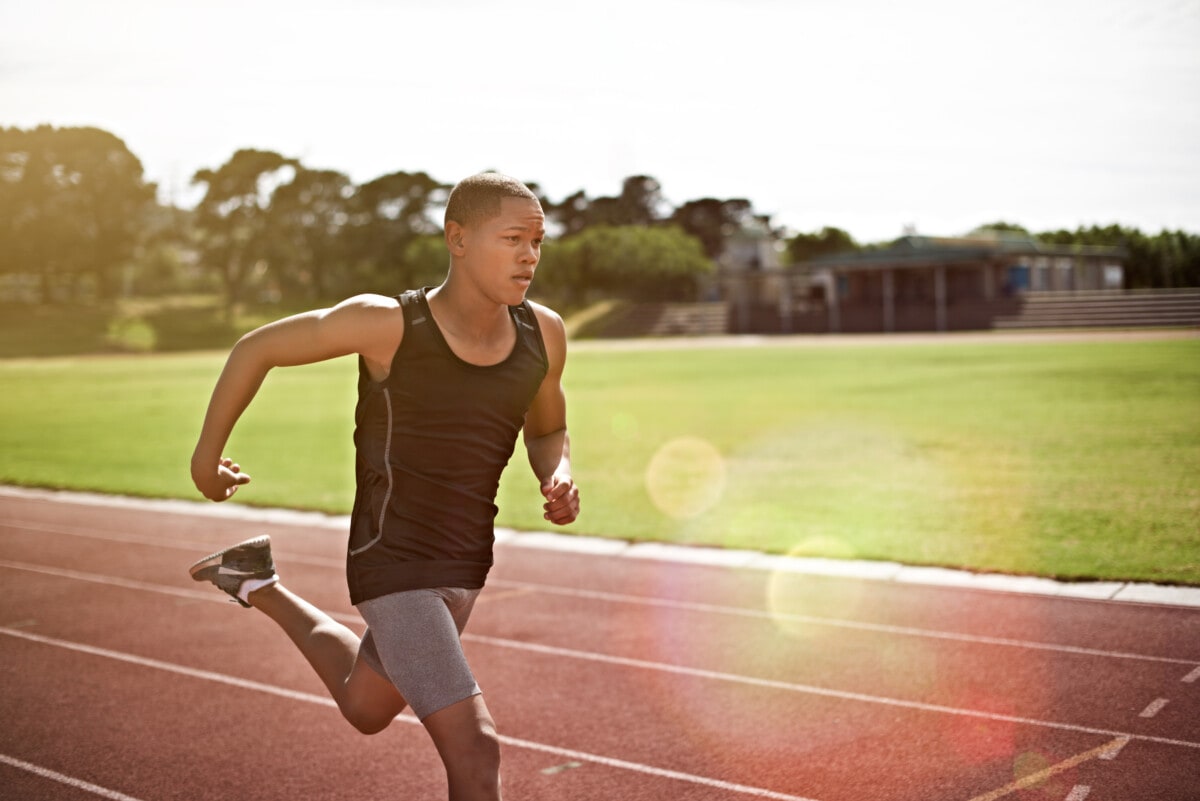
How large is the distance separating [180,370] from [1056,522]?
43420 millimetres

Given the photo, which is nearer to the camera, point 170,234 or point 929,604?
point 929,604

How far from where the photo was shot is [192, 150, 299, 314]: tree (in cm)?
9194

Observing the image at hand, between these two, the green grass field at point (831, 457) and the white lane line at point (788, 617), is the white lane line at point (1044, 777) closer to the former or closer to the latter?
the white lane line at point (788, 617)

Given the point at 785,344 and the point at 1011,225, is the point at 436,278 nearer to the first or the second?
the point at 785,344

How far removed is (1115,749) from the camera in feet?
16.8

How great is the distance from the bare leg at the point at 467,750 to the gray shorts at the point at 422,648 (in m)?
0.04

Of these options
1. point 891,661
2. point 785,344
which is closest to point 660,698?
point 891,661

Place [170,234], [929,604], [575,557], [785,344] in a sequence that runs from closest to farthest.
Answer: [929,604], [575,557], [785,344], [170,234]

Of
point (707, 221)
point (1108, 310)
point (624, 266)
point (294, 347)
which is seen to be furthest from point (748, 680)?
point (707, 221)

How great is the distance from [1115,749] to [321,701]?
3.86 m

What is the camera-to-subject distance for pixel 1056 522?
10.5 meters

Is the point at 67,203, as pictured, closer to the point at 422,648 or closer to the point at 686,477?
the point at 686,477

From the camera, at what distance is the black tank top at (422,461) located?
138 inches

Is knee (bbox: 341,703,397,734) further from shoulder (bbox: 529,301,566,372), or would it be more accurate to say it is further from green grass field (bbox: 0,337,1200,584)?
green grass field (bbox: 0,337,1200,584)
